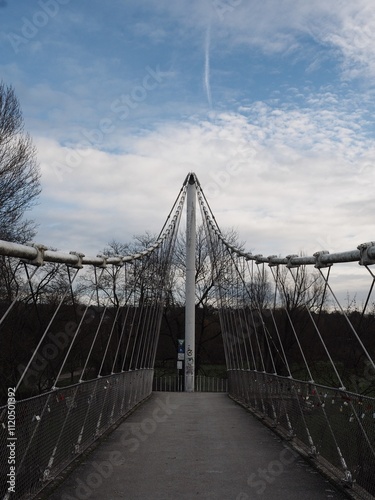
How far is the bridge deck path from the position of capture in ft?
17.9

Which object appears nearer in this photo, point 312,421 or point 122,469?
point 122,469

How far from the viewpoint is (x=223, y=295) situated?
20953mm

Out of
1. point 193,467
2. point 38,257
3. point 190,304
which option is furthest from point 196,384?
point 38,257

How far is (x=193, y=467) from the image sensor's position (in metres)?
6.59

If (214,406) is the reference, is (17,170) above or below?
above

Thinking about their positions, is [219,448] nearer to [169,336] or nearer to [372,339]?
[372,339]

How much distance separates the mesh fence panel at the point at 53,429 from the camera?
15.4 feet

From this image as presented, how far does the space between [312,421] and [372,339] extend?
43.9 feet

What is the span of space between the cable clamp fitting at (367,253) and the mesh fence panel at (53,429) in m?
2.95

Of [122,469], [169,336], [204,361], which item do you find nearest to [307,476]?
[122,469]

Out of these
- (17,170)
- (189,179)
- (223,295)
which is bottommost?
(223,295)

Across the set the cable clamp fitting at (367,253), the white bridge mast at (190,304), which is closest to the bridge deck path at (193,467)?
the cable clamp fitting at (367,253)

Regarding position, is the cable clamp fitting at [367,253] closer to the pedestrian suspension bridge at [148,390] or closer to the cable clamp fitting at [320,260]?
the pedestrian suspension bridge at [148,390]

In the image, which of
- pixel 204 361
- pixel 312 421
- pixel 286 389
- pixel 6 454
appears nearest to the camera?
pixel 6 454
